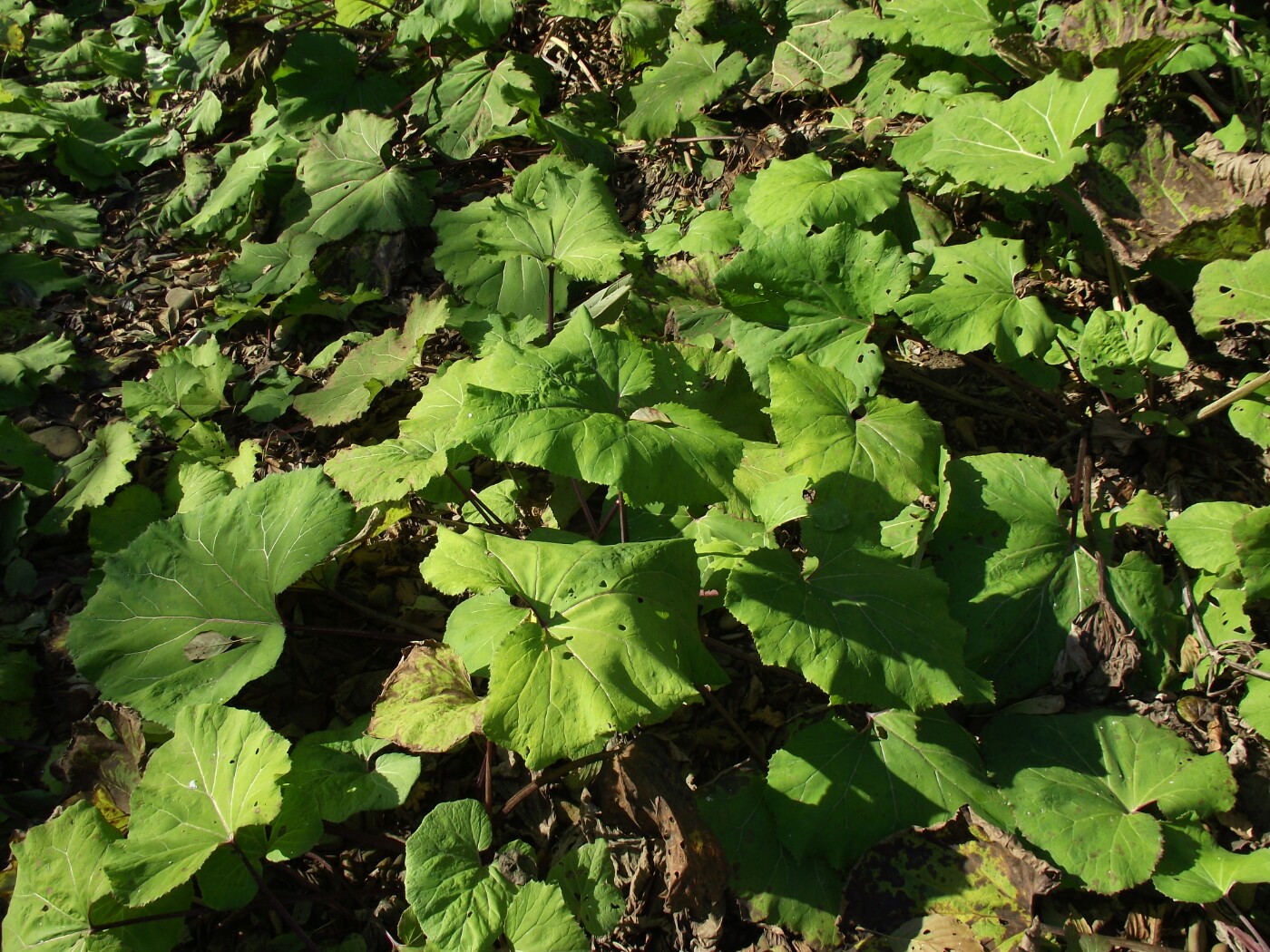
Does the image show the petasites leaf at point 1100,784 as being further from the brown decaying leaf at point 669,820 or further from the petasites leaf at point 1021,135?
the petasites leaf at point 1021,135

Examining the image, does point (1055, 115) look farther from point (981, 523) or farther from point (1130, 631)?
point (1130, 631)

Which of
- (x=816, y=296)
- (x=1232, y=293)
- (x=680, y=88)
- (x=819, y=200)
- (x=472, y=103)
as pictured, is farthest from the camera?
(x=472, y=103)

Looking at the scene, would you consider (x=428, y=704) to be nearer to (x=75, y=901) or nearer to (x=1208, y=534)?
(x=75, y=901)

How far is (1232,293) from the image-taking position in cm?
263

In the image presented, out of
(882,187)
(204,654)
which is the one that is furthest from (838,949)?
(882,187)

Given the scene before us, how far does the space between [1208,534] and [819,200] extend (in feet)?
5.13

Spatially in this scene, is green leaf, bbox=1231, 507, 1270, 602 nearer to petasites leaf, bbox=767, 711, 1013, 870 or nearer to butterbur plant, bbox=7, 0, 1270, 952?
butterbur plant, bbox=7, 0, 1270, 952

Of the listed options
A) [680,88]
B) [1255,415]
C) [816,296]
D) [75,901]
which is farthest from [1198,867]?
[680,88]

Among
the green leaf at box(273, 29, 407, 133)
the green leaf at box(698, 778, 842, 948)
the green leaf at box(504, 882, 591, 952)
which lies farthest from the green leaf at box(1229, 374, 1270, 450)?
the green leaf at box(273, 29, 407, 133)

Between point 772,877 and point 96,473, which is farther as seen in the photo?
point 96,473

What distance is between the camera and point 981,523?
2.47 m

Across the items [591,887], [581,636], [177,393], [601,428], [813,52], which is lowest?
[591,887]

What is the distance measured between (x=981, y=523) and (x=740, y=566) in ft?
2.80

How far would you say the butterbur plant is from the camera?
2.02 m
